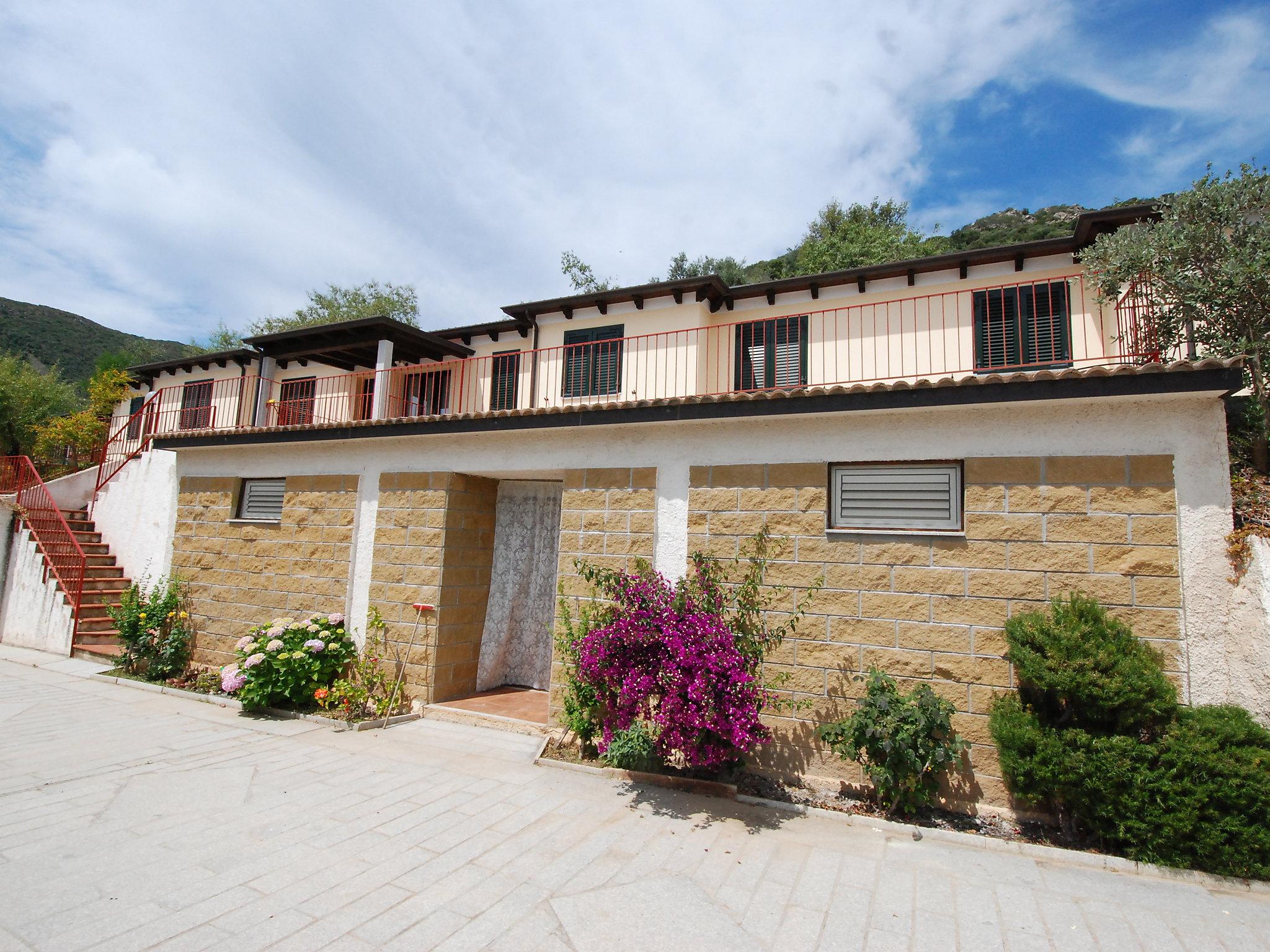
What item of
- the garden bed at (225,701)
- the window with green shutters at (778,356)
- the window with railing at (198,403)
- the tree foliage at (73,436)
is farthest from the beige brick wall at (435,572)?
the tree foliage at (73,436)

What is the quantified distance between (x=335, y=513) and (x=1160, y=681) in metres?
9.08

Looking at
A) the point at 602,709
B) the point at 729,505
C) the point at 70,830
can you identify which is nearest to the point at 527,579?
the point at 602,709

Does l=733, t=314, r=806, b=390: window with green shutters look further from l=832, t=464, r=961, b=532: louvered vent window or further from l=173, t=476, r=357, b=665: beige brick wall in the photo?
l=173, t=476, r=357, b=665: beige brick wall

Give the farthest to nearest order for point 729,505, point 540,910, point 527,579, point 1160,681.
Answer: point 527,579 → point 729,505 → point 1160,681 → point 540,910

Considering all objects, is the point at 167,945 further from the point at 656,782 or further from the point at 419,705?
the point at 419,705

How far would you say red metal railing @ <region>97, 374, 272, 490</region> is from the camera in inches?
495

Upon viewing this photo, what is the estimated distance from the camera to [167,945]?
3.13 m

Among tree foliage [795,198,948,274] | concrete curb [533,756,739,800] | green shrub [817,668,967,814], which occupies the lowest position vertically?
concrete curb [533,756,739,800]

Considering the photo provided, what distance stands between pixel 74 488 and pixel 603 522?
44.5ft

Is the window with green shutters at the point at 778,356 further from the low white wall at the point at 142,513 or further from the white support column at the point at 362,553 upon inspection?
the low white wall at the point at 142,513

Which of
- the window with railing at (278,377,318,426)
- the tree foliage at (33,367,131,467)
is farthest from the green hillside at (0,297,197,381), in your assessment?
the window with railing at (278,377,318,426)

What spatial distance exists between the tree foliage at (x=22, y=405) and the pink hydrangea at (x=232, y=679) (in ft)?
60.7

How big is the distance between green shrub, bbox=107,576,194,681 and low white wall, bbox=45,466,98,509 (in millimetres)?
5209

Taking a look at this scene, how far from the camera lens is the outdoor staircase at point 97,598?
34.3 ft
